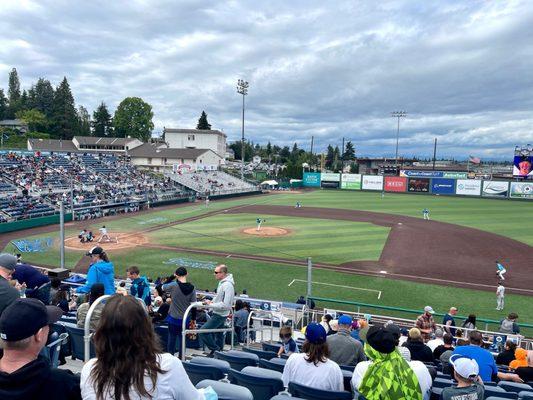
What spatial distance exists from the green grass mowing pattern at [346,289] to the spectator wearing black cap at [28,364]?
16.8 m

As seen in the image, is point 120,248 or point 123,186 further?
point 123,186

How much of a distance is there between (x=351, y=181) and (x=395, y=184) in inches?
340

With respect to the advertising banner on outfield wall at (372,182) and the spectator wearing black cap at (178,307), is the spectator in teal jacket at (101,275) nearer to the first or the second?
the spectator wearing black cap at (178,307)

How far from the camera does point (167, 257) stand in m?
26.8

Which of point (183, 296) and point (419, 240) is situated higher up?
point (183, 296)

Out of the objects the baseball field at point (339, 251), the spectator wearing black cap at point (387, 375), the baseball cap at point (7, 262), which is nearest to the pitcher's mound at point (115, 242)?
the baseball field at point (339, 251)

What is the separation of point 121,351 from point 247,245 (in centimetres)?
2821

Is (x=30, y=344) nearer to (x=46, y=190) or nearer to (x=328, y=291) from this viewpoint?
(x=328, y=291)

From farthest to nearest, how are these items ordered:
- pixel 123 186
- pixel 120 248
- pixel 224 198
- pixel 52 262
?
pixel 224 198, pixel 123 186, pixel 120 248, pixel 52 262

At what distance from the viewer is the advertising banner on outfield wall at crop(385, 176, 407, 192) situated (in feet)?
251

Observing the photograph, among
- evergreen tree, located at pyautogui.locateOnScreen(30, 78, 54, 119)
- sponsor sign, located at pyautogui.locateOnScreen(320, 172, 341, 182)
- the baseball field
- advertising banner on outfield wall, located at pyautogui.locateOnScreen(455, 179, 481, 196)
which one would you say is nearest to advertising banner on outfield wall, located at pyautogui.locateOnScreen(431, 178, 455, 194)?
advertising banner on outfield wall, located at pyautogui.locateOnScreen(455, 179, 481, 196)

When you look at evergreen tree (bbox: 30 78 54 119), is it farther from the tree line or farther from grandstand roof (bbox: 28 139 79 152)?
grandstand roof (bbox: 28 139 79 152)

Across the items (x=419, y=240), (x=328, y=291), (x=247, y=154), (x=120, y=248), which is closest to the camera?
(x=328, y=291)

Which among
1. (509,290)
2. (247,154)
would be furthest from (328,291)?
(247,154)
